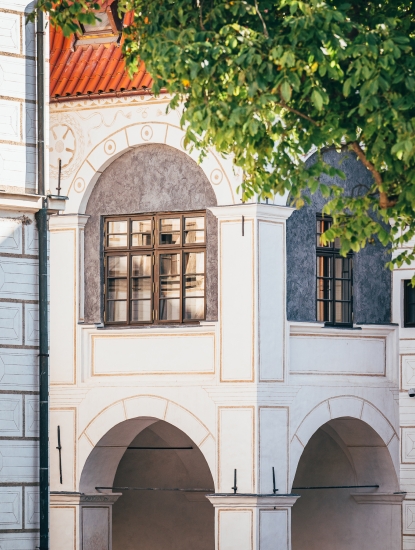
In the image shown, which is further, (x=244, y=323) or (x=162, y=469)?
(x=162, y=469)

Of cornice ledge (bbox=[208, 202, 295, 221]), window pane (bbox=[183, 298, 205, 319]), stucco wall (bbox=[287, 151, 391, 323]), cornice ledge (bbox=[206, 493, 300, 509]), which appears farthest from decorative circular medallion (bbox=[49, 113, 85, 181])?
cornice ledge (bbox=[206, 493, 300, 509])

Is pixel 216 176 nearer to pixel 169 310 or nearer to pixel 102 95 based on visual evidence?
pixel 169 310

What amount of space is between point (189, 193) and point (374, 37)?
30.5ft

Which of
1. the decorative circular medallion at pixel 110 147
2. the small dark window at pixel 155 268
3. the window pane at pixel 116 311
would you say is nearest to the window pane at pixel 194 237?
the small dark window at pixel 155 268

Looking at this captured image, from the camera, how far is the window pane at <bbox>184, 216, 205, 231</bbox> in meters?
22.6

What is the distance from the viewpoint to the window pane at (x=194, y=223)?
74.3 ft

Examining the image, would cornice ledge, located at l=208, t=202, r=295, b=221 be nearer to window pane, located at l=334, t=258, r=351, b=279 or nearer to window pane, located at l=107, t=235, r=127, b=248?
window pane, located at l=334, t=258, r=351, b=279

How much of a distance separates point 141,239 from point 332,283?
3.00 meters

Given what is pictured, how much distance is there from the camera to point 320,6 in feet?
44.4

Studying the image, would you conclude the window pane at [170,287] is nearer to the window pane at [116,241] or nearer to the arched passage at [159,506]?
the window pane at [116,241]

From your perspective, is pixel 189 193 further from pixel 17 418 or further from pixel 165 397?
pixel 17 418

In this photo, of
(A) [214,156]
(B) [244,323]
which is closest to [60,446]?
(B) [244,323]

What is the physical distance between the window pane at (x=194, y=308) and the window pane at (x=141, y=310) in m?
0.63

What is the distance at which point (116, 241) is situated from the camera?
23391mm
